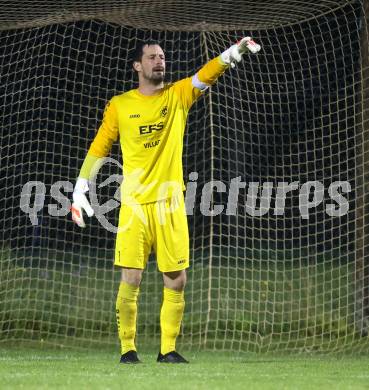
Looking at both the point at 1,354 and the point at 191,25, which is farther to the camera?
the point at 191,25

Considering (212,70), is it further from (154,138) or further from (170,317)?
(170,317)

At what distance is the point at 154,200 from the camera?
21.9 feet

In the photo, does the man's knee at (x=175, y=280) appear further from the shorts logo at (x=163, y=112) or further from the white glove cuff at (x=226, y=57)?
the white glove cuff at (x=226, y=57)

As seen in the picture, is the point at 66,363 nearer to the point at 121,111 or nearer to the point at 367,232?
the point at 121,111

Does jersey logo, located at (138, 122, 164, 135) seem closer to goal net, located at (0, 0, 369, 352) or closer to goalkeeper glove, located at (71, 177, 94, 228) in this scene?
Answer: goalkeeper glove, located at (71, 177, 94, 228)

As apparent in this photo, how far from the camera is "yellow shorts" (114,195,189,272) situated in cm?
664

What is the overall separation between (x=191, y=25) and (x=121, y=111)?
6.60ft

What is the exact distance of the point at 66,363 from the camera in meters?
6.98

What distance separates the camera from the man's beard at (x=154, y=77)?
6738 mm

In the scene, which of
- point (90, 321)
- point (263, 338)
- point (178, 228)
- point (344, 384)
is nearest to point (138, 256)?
point (178, 228)

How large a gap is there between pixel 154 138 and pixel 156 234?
0.56 m

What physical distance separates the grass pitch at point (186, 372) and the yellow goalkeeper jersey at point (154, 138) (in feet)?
3.36

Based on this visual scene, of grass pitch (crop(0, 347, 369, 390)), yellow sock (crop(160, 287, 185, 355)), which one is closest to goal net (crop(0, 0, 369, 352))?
grass pitch (crop(0, 347, 369, 390))

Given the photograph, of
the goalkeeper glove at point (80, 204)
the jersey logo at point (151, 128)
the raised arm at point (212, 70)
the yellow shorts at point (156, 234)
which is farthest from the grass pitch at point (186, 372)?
the raised arm at point (212, 70)
